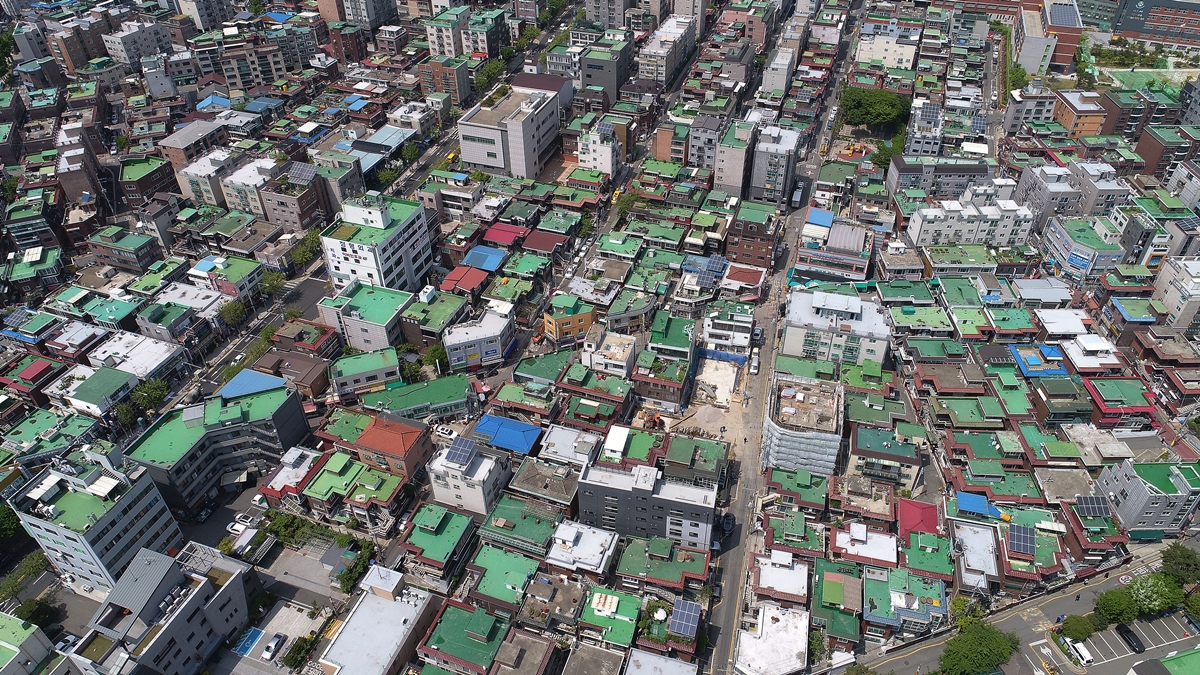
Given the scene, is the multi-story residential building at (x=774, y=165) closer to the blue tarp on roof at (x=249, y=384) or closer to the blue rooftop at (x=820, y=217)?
the blue rooftop at (x=820, y=217)

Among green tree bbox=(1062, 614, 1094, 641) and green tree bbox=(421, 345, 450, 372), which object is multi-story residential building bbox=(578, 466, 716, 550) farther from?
green tree bbox=(1062, 614, 1094, 641)

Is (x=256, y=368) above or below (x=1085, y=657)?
above

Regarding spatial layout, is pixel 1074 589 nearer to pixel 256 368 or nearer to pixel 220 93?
pixel 256 368

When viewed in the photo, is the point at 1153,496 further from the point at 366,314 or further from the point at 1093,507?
the point at 366,314

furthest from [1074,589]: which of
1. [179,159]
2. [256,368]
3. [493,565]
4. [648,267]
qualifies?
[179,159]

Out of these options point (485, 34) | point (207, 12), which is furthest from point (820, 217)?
point (207, 12)

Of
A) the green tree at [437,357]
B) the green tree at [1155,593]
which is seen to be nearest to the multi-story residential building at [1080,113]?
the green tree at [1155,593]
